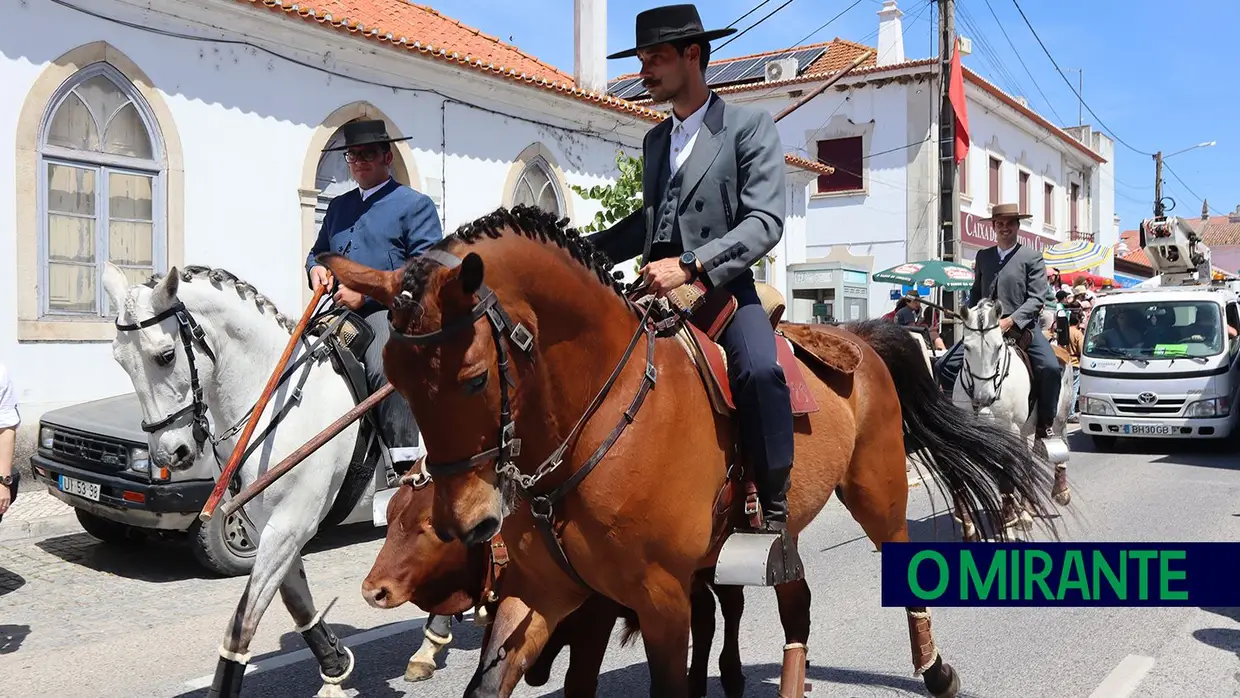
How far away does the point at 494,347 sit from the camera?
249 cm

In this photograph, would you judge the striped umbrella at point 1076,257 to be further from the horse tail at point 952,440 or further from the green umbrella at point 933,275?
the horse tail at point 952,440

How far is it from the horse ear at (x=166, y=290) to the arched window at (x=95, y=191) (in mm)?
6909

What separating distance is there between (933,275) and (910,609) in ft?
49.5

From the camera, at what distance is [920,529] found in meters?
8.34

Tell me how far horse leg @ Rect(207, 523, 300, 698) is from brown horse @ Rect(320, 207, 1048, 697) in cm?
131

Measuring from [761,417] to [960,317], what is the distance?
6.21 metres

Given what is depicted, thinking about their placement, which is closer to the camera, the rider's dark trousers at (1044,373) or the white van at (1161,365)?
the rider's dark trousers at (1044,373)

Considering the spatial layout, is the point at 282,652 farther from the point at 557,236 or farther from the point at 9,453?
the point at 557,236

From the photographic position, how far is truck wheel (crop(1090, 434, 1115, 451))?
47.7ft

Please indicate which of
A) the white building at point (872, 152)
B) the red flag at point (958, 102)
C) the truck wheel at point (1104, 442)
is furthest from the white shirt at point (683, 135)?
the white building at point (872, 152)

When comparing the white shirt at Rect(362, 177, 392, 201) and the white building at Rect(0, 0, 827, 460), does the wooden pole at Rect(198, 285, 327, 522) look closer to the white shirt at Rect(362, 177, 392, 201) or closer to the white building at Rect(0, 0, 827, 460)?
the white shirt at Rect(362, 177, 392, 201)

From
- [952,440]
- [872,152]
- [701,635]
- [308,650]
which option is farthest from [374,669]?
[872,152]

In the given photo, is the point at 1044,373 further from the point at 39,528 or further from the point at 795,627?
the point at 39,528

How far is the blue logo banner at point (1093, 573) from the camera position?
3072 millimetres
